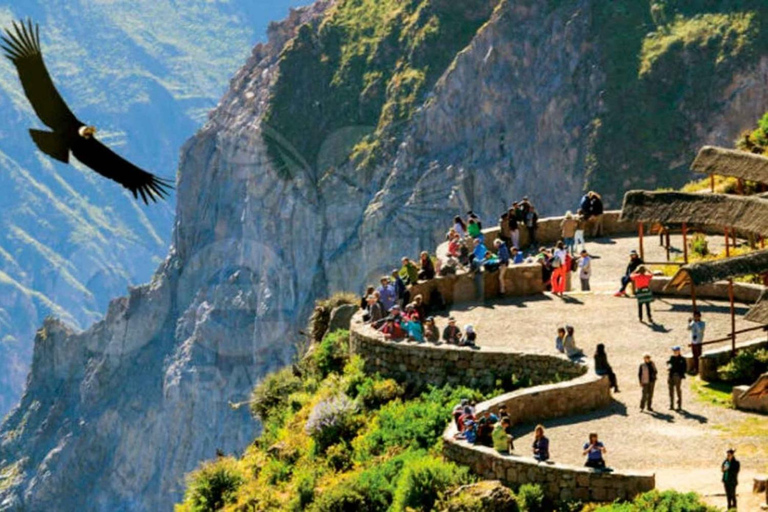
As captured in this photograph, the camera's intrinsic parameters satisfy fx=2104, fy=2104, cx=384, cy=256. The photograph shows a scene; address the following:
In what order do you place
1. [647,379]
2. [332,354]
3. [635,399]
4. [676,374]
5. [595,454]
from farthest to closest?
[332,354], [635,399], [676,374], [647,379], [595,454]

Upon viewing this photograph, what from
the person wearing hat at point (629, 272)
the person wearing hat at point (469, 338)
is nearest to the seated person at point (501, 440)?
the person wearing hat at point (469, 338)

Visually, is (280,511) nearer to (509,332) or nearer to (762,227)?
(509,332)

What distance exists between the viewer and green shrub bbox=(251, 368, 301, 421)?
5912 centimetres

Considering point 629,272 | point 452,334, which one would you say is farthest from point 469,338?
point 629,272

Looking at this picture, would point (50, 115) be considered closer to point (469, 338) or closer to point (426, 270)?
point (469, 338)

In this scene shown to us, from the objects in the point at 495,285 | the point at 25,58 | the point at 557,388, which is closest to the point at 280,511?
the point at 557,388

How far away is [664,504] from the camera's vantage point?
1373 inches

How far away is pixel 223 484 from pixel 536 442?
15.4 m

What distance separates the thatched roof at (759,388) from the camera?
129ft

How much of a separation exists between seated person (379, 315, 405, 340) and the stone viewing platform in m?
0.28

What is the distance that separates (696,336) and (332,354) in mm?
12365

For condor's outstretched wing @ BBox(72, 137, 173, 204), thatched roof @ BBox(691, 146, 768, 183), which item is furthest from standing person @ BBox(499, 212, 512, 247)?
condor's outstretched wing @ BBox(72, 137, 173, 204)

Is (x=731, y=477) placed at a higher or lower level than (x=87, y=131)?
lower

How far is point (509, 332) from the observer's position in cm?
5006
